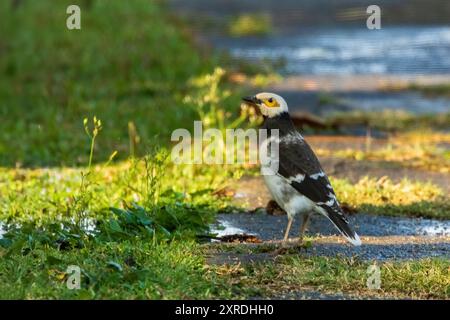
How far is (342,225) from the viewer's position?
6.78 meters

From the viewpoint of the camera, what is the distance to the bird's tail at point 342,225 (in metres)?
6.72

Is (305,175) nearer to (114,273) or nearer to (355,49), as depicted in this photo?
(114,273)

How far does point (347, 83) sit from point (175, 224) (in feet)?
25.6

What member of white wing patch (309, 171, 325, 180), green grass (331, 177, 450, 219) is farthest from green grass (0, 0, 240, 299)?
green grass (331, 177, 450, 219)

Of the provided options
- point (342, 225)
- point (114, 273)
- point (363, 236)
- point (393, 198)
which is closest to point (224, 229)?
point (363, 236)

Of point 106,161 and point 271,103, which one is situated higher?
point 271,103

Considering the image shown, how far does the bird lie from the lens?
22.4ft

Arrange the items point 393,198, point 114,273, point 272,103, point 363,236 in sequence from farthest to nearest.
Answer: point 393,198, point 363,236, point 272,103, point 114,273

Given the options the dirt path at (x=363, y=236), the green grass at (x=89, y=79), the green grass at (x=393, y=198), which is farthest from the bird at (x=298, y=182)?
the green grass at (x=89, y=79)

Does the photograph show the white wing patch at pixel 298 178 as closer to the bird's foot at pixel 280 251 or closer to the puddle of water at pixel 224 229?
the bird's foot at pixel 280 251

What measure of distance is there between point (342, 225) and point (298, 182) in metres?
0.38

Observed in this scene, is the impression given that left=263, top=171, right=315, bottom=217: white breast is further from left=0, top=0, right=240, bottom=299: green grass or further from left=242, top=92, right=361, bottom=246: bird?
left=0, top=0, right=240, bottom=299: green grass
